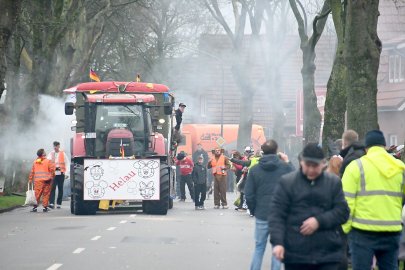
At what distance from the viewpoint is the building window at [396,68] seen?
5162 centimetres

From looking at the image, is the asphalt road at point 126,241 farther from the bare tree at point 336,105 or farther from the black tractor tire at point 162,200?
the bare tree at point 336,105

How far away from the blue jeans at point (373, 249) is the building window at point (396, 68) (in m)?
41.1

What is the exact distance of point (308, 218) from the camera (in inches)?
368

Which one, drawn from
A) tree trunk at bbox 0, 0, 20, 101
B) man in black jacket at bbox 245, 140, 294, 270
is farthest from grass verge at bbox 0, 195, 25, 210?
man in black jacket at bbox 245, 140, 294, 270

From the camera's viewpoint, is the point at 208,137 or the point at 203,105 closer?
the point at 208,137

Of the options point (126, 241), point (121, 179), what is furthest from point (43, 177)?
point (126, 241)

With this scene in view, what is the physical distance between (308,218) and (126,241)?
10560mm

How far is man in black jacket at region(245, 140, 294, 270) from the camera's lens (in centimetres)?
1377

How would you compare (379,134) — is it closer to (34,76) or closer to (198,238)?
(198,238)

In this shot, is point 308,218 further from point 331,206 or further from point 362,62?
point 362,62

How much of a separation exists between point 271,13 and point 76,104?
68.0 feet

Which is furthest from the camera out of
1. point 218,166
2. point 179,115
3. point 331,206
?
point 218,166

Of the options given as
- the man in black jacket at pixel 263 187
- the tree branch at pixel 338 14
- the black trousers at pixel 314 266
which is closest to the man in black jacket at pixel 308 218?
the black trousers at pixel 314 266

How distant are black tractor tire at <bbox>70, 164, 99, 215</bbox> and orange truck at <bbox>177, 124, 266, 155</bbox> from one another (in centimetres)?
3019
